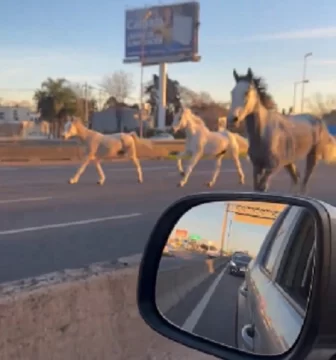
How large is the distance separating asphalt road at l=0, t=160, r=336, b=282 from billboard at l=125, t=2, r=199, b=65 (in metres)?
55.8

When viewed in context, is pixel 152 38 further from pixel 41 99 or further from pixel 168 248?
pixel 168 248

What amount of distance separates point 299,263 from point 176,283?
759 mm

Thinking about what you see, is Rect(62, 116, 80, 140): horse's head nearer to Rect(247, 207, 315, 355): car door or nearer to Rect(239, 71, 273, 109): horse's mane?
Rect(239, 71, 273, 109): horse's mane

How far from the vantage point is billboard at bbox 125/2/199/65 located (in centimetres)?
7519

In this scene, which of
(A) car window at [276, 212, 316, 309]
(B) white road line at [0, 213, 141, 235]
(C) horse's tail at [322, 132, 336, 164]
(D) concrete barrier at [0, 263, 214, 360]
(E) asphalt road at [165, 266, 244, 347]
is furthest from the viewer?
Answer: (C) horse's tail at [322, 132, 336, 164]

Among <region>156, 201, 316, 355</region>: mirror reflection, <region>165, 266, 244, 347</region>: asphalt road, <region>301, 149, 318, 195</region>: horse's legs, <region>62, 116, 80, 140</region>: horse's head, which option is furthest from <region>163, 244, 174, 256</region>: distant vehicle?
<region>62, 116, 80, 140</region>: horse's head

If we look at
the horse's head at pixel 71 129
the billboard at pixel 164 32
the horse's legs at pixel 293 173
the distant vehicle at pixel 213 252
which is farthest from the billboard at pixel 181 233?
the billboard at pixel 164 32

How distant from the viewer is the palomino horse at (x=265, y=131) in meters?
10.8

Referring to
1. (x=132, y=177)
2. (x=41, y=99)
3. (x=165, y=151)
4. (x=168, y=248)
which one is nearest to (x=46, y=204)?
(x=132, y=177)

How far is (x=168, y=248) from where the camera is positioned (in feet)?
8.63

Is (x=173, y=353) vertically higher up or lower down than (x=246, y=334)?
lower down

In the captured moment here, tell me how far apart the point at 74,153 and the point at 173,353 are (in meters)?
29.7

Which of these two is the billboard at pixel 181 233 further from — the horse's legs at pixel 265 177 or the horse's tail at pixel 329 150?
the horse's tail at pixel 329 150

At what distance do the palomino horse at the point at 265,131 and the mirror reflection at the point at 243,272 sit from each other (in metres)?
8.37
